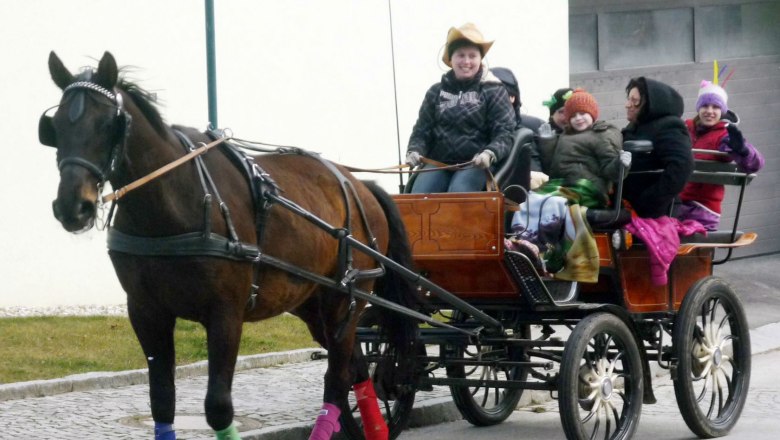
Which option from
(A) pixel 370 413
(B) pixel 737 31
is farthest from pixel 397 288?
(B) pixel 737 31

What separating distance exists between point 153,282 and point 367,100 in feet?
27.2

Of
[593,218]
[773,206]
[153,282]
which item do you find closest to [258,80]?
[593,218]

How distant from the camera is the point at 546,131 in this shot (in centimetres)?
763

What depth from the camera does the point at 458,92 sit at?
7090 millimetres

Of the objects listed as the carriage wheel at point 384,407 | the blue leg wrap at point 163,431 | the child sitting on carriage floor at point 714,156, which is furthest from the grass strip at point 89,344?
the child sitting on carriage floor at point 714,156

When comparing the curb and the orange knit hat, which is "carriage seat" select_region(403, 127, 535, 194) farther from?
the curb

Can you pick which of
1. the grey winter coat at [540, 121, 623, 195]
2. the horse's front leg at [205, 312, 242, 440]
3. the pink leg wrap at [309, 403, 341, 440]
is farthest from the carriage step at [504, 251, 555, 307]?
the horse's front leg at [205, 312, 242, 440]

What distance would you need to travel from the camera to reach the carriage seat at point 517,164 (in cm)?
686

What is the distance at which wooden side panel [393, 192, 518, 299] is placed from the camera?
21.7ft

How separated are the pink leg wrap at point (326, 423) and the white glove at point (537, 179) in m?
1.81

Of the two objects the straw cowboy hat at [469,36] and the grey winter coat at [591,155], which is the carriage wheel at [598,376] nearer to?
the grey winter coat at [591,155]

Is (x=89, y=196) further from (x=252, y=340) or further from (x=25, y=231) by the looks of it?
(x=25, y=231)

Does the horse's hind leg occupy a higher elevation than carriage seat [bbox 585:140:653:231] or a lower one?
lower

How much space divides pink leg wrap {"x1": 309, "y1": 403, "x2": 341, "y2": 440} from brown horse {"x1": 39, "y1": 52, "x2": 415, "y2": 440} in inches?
24.0
